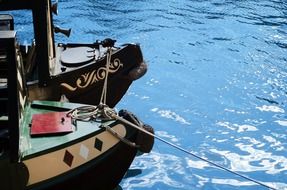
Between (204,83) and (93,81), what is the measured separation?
2.39 meters

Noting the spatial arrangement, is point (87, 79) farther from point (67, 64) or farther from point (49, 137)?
point (49, 137)

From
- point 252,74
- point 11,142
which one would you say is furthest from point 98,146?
point 252,74

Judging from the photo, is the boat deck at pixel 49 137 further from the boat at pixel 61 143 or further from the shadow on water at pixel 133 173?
the shadow on water at pixel 133 173

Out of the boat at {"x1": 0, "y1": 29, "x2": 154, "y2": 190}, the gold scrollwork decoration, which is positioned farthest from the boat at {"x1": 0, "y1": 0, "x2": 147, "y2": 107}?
the boat at {"x1": 0, "y1": 29, "x2": 154, "y2": 190}

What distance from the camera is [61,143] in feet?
10.4

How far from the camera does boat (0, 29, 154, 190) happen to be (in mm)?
2979

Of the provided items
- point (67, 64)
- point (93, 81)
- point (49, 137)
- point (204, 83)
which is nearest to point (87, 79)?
point (93, 81)

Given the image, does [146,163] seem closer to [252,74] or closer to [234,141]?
[234,141]

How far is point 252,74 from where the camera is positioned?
23.1 feet

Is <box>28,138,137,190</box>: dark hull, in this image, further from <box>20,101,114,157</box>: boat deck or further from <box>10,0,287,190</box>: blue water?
<box>10,0,287,190</box>: blue water

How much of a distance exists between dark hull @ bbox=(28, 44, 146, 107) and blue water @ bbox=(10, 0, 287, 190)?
72cm

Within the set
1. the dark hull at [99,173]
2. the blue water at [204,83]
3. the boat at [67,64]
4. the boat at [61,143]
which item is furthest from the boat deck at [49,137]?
the blue water at [204,83]

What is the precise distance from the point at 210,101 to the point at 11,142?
377 cm

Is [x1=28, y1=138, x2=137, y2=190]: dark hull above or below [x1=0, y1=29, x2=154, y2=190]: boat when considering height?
below
